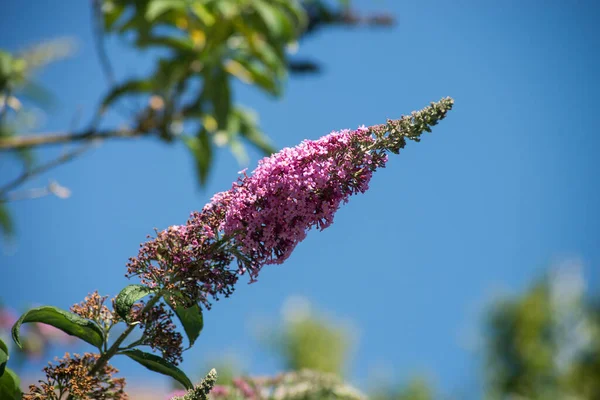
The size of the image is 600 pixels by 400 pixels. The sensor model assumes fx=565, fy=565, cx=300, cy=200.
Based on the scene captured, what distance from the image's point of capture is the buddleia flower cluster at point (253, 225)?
1313mm

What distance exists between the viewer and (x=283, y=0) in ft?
16.4

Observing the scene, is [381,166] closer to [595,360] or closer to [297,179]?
A: [297,179]

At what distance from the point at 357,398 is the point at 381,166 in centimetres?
93

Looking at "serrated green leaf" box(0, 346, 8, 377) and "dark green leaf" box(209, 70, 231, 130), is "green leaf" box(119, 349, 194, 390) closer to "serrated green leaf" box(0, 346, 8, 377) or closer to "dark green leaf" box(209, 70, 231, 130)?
"serrated green leaf" box(0, 346, 8, 377)

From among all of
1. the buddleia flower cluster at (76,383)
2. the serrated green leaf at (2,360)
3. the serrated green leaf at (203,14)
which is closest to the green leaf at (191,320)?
the buddleia flower cluster at (76,383)

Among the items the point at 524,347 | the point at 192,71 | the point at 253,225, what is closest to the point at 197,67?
the point at 192,71

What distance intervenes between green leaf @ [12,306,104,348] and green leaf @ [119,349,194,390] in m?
0.09

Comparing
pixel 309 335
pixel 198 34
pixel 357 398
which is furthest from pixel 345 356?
pixel 357 398

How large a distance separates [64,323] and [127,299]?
164 mm

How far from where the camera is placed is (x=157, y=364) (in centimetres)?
121

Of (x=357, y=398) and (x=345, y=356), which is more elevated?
(x=345, y=356)

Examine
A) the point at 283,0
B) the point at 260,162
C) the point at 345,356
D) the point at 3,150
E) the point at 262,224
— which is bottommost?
the point at 262,224

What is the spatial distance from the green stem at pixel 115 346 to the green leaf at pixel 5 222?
4.85 meters

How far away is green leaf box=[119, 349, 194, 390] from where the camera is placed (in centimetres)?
120
